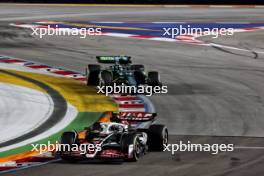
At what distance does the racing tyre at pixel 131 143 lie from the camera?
1580 cm

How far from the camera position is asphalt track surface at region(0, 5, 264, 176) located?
51.3 feet

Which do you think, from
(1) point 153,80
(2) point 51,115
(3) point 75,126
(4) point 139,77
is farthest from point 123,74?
(3) point 75,126

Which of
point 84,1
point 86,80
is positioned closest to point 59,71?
point 86,80

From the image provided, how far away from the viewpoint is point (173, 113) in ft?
70.5

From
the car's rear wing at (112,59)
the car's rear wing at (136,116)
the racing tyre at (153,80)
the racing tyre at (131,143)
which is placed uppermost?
the car's rear wing at (112,59)

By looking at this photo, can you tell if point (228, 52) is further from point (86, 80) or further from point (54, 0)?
point (54, 0)

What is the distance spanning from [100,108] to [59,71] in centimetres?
653

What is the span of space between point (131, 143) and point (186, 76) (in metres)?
12.0

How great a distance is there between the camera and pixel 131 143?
15.9m

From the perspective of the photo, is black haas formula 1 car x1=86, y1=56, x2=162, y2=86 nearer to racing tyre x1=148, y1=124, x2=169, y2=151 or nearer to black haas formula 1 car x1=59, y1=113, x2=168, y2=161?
black haas formula 1 car x1=59, y1=113, x2=168, y2=161

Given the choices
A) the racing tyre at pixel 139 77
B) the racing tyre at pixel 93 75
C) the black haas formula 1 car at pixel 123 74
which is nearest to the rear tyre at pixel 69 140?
the black haas formula 1 car at pixel 123 74

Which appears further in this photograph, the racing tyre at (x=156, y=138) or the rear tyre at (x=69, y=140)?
the racing tyre at (x=156, y=138)

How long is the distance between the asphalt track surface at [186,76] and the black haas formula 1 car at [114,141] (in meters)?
0.22

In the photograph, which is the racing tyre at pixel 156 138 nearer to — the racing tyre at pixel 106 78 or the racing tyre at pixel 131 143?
the racing tyre at pixel 131 143
